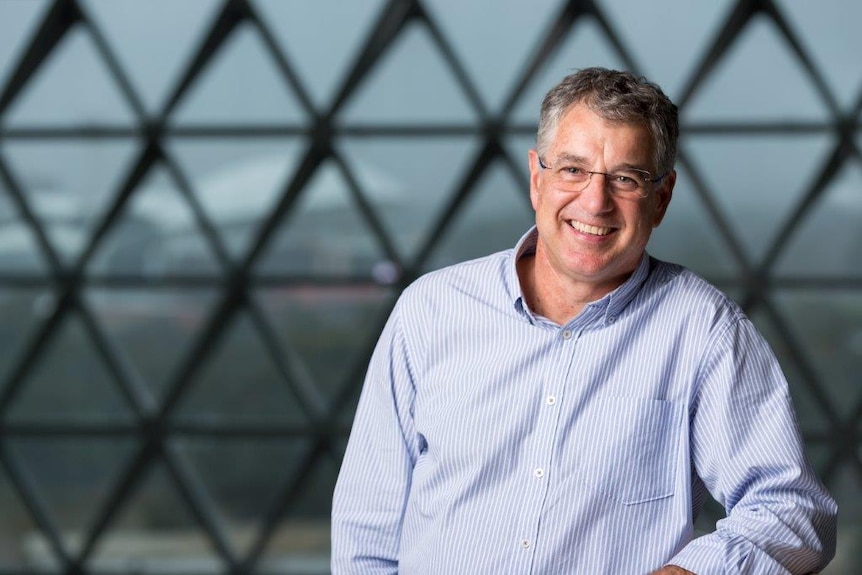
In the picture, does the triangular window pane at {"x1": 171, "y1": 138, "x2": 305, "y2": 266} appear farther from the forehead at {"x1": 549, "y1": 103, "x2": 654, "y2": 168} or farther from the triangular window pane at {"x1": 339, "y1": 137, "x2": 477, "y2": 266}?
the forehead at {"x1": 549, "y1": 103, "x2": 654, "y2": 168}

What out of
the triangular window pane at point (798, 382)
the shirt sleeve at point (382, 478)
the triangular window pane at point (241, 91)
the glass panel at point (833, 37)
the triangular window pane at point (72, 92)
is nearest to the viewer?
the shirt sleeve at point (382, 478)

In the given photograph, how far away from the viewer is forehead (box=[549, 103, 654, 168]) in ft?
6.81

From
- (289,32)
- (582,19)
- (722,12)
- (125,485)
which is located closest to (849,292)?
(722,12)

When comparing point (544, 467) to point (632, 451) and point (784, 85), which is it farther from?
point (784, 85)

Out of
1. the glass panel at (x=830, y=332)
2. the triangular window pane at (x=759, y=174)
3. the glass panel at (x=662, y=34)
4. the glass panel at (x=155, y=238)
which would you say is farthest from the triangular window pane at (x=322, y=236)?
the glass panel at (x=830, y=332)

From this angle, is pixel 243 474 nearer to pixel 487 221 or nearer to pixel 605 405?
pixel 487 221

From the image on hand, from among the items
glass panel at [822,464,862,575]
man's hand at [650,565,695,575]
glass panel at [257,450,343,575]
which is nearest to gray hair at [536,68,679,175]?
man's hand at [650,565,695,575]

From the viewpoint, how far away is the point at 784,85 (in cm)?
663

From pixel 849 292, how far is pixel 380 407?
4.99 meters

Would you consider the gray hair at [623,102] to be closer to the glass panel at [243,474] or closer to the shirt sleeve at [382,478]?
the shirt sleeve at [382,478]

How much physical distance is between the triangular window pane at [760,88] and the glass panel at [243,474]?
312 cm

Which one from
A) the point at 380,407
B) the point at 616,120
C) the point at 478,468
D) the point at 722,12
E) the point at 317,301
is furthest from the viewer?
the point at 317,301

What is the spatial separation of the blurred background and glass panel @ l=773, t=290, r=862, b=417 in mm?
13

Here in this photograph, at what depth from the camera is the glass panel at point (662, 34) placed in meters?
6.62
